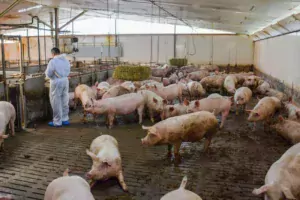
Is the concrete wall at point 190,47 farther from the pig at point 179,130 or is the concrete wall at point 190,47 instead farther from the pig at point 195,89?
the pig at point 179,130

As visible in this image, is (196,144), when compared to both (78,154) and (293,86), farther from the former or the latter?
(293,86)

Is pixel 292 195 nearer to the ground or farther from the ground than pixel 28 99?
nearer to the ground

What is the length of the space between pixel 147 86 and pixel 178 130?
4239 millimetres

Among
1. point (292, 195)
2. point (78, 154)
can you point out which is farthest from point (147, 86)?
point (292, 195)

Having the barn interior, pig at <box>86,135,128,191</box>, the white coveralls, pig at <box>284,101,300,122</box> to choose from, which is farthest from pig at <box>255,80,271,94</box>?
pig at <box>86,135,128,191</box>

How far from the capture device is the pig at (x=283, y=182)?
3.29 metres

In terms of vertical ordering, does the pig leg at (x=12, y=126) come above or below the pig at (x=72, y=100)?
below

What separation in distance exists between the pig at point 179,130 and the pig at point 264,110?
1.97m

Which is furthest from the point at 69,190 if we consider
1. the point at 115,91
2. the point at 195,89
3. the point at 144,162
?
the point at 195,89

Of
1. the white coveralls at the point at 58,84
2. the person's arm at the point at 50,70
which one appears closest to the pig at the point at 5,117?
the white coveralls at the point at 58,84

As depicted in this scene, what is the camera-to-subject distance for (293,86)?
9641 millimetres

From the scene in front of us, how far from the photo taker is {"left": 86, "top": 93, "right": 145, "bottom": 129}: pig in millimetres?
7309

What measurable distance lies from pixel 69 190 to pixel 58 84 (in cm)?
489

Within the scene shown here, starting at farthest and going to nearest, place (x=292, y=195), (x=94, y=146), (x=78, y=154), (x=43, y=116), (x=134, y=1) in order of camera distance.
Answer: (x=134, y=1)
(x=43, y=116)
(x=78, y=154)
(x=94, y=146)
(x=292, y=195)
